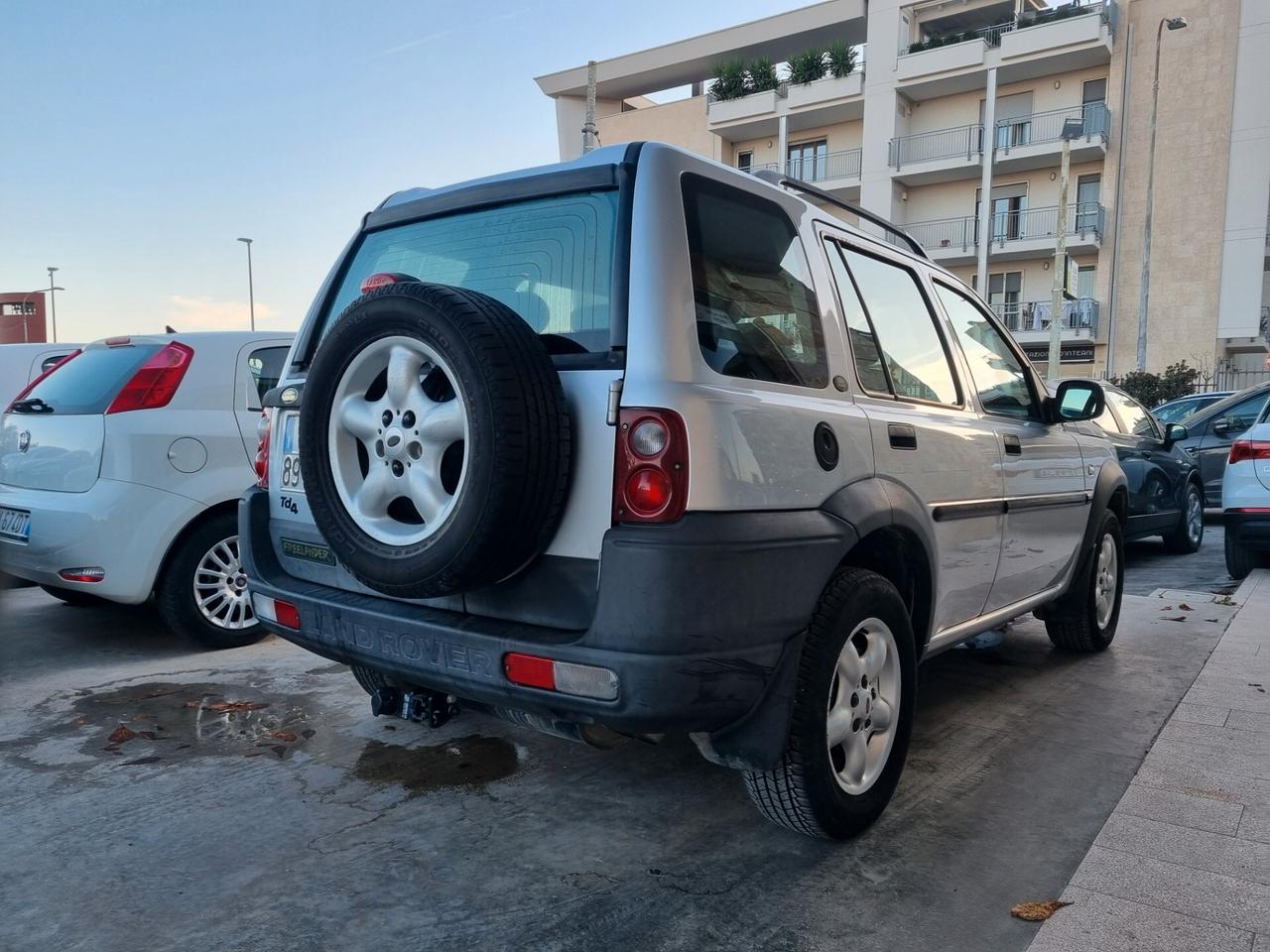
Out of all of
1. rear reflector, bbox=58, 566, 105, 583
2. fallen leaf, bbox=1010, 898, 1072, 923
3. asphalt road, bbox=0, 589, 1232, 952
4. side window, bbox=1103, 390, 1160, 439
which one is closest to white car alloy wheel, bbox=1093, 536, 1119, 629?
asphalt road, bbox=0, 589, 1232, 952

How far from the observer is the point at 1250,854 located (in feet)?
9.20

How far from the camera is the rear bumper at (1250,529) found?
708 centimetres

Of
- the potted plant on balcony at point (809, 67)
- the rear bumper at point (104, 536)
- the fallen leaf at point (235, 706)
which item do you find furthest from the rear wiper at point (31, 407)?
the potted plant on balcony at point (809, 67)

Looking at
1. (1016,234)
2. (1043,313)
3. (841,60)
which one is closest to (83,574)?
(1043,313)

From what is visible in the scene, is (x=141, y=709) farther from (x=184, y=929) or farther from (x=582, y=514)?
(x=582, y=514)

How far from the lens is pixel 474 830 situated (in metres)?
2.93

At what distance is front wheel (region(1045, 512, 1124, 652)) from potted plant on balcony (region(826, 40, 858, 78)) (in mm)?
31753

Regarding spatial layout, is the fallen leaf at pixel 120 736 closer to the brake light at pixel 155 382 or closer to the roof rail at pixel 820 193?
the brake light at pixel 155 382

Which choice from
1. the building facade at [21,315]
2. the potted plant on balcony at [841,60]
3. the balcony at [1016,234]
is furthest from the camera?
the building facade at [21,315]

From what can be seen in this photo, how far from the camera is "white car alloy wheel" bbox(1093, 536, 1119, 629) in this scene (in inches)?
203

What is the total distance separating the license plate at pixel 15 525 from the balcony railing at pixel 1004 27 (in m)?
32.2

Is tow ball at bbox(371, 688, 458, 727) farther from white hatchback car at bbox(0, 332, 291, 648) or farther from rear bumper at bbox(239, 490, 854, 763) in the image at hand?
white hatchback car at bbox(0, 332, 291, 648)

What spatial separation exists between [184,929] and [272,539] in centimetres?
124

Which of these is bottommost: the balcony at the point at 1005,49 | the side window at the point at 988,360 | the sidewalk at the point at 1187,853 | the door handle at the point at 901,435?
the sidewalk at the point at 1187,853
